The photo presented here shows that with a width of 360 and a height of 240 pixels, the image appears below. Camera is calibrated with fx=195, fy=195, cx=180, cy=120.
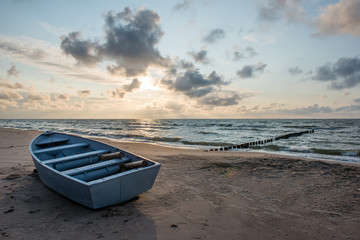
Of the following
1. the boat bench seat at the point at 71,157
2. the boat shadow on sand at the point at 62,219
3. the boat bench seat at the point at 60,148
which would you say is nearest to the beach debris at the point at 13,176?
the boat bench seat at the point at 60,148

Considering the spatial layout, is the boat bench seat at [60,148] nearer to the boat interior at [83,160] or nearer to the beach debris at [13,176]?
the boat interior at [83,160]

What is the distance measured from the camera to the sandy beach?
12.4 ft

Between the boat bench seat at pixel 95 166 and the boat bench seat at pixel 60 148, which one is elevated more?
the boat bench seat at pixel 60 148

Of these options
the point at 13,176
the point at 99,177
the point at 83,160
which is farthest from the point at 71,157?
the point at 13,176

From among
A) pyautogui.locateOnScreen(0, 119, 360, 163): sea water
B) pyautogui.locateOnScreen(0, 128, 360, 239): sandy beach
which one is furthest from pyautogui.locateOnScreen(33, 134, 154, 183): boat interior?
pyautogui.locateOnScreen(0, 119, 360, 163): sea water

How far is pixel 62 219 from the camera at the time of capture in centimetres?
411

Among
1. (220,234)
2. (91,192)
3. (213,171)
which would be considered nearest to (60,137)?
(91,192)

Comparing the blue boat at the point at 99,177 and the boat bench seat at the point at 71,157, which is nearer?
the blue boat at the point at 99,177

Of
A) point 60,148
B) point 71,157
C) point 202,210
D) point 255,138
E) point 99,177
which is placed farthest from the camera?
point 255,138

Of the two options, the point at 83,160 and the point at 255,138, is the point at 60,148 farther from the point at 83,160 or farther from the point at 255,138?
the point at 255,138

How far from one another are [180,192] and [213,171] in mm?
2730

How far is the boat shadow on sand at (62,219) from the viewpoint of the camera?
11.9 feet

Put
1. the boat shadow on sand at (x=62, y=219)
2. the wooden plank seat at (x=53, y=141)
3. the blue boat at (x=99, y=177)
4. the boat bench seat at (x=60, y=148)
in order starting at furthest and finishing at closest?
the wooden plank seat at (x=53, y=141) < the boat bench seat at (x=60, y=148) < the blue boat at (x=99, y=177) < the boat shadow on sand at (x=62, y=219)

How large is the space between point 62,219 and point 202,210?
3.08 metres
